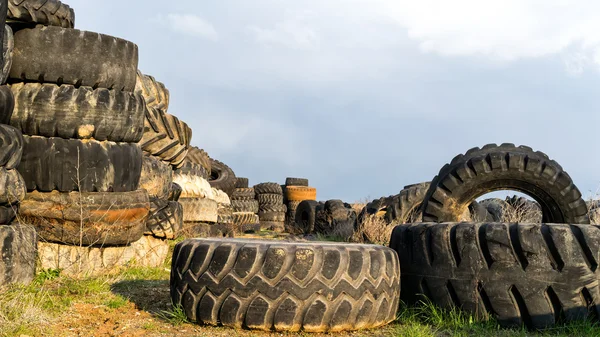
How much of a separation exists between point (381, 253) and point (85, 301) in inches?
75.0

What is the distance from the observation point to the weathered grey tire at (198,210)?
7.46m

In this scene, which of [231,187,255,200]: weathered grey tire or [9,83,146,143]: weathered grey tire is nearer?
[9,83,146,143]: weathered grey tire

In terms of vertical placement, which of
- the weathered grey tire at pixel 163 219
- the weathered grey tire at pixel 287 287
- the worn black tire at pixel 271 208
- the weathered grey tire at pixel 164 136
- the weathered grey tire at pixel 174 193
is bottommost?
the weathered grey tire at pixel 287 287

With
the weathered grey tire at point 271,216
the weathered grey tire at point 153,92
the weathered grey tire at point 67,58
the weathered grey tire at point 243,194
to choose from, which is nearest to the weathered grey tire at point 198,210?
the weathered grey tire at point 153,92

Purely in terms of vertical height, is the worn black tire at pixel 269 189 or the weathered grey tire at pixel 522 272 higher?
the worn black tire at pixel 269 189

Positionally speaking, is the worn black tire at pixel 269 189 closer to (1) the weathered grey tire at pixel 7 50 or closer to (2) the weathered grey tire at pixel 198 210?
(2) the weathered grey tire at pixel 198 210

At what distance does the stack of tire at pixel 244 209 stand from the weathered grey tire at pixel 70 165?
699cm

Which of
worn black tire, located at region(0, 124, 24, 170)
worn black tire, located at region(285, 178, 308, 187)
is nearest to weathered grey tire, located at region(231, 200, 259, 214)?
worn black tire, located at region(285, 178, 308, 187)

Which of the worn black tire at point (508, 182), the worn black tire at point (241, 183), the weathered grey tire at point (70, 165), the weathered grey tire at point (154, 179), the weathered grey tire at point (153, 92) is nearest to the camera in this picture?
the weathered grey tire at point (70, 165)

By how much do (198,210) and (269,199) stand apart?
37.9 feet

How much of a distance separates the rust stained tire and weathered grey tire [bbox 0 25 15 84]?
1648 centimetres

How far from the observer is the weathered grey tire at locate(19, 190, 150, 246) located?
4633 millimetres

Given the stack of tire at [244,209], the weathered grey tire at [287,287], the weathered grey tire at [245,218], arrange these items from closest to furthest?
1. the weathered grey tire at [287,287]
2. the weathered grey tire at [245,218]
3. the stack of tire at [244,209]

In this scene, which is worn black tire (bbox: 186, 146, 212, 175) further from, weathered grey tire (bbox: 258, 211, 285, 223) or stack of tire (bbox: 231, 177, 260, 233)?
weathered grey tire (bbox: 258, 211, 285, 223)
